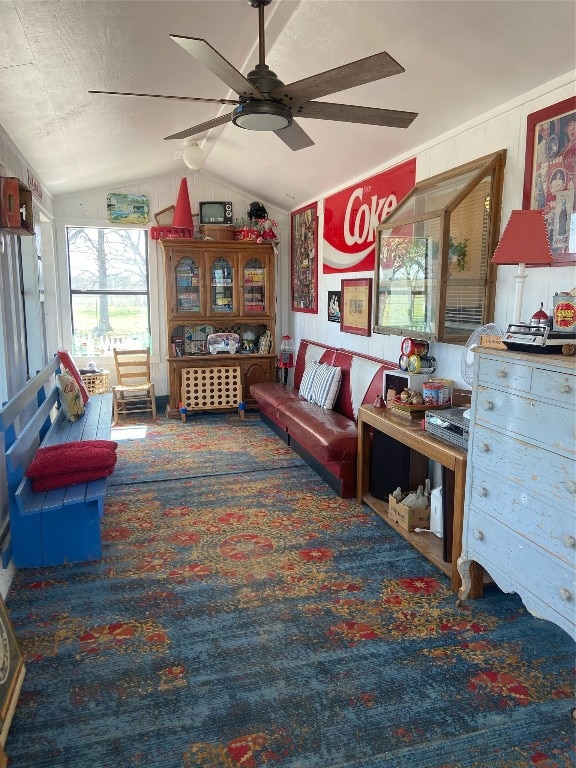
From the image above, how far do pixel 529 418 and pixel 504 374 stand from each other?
0.78 feet

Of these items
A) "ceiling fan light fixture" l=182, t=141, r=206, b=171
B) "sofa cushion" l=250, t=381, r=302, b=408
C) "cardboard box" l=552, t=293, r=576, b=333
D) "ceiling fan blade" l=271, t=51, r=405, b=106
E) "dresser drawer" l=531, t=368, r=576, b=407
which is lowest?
"sofa cushion" l=250, t=381, r=302, b=408

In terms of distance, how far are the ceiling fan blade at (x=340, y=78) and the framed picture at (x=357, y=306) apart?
257 cm

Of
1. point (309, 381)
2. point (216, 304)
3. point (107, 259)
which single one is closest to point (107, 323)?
point (107, 259)

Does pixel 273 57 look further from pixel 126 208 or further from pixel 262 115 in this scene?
pixel 126 208

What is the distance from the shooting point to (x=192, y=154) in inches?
201

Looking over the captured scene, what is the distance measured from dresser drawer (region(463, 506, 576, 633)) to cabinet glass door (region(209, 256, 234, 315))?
15.4 ft

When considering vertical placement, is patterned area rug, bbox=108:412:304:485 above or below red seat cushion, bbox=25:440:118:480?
below

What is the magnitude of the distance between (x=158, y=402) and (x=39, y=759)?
5.29 metres

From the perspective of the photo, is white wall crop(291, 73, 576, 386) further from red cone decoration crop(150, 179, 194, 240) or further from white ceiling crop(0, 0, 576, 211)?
red cone decoration crop(150, 179, 194, 240)

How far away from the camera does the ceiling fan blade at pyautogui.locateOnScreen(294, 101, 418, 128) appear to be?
247 centimetres

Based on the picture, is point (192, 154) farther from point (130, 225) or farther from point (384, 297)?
point (384, 297)

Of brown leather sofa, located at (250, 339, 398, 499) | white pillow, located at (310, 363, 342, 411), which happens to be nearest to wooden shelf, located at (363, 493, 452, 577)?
brown leather sofa, located at (250, 339, 398, 499)

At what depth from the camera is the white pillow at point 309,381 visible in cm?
544

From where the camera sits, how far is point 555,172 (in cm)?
A: 265
